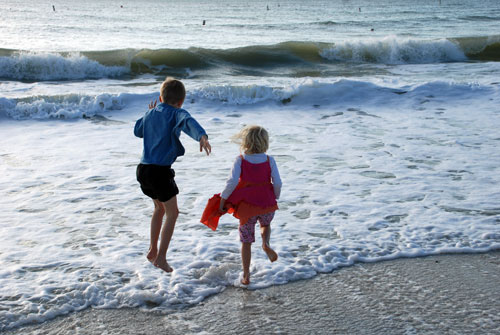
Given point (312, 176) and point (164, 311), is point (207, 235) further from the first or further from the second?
point (312, 176)

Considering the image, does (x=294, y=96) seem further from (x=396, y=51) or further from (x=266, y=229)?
(x=396, y=51)

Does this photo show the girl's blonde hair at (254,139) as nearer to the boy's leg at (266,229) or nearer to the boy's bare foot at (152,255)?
the boy's leg at (266,229)

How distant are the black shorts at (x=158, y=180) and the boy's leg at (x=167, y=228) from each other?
0.07m

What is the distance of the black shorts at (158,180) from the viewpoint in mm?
3771

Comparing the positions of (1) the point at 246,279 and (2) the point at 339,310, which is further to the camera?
(1) the point at 246,279

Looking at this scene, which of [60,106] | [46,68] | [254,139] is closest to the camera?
[254,139]

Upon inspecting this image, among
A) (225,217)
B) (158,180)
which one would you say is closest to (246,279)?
(158,180)

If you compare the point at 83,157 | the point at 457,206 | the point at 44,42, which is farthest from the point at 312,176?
the point at 44,42

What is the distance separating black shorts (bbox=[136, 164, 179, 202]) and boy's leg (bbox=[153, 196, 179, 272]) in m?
0.07

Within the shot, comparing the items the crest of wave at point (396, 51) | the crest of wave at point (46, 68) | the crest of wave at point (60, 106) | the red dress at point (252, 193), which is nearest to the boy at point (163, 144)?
the red dress at point (252, 193)

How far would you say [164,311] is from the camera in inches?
142

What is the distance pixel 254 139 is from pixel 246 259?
91 centimetres

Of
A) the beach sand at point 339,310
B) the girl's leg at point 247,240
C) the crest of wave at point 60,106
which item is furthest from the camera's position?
the crest of wave at point 60,106

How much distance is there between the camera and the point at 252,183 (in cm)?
380
